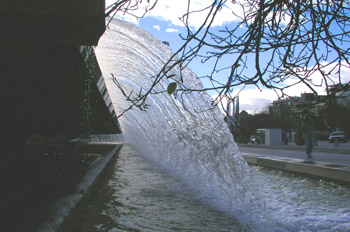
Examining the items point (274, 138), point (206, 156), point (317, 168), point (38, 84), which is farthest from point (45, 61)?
point (274, 138)

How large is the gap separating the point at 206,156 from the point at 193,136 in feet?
5.03

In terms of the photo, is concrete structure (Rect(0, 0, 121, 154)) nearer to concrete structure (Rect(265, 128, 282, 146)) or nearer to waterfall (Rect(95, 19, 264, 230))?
waterfall (Rect(95, 19, 264, 230))

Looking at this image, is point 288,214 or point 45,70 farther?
point 45,70

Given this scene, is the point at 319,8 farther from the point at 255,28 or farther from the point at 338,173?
the point at 338,173

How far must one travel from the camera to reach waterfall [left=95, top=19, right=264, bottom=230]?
4.70m

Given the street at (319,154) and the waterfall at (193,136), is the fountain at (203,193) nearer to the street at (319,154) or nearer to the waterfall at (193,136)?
the waterfall at (193,136)

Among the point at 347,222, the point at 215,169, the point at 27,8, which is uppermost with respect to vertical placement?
the point at 27,8

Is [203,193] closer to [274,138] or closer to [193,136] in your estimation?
[193,136]

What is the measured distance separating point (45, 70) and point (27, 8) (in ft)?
14.6

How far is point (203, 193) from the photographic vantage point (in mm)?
5410

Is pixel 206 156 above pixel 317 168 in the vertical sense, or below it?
above

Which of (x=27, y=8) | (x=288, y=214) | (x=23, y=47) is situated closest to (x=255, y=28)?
(x=27, y=8)

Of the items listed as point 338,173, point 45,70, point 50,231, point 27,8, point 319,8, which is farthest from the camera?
point 45,70

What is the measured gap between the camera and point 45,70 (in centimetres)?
759
